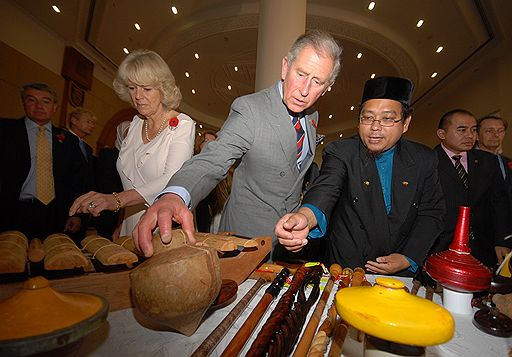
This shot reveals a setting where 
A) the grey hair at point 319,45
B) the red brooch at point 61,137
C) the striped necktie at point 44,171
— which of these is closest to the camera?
the grey hair at point 319,45

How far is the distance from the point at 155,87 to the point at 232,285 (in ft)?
4.75

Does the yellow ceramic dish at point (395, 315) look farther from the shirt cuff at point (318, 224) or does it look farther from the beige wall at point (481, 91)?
the beige wall at point (481, 91)

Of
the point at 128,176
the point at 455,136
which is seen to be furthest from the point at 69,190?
the point at 455,136

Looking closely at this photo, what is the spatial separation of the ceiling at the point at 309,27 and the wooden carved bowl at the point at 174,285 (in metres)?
6.70

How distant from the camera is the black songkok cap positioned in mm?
1679

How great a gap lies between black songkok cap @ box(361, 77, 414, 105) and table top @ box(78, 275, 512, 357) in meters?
1.24

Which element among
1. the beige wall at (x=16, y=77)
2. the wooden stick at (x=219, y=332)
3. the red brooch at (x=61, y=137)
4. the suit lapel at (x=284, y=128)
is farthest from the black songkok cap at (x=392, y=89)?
the beige wall at (x=16, y=77)

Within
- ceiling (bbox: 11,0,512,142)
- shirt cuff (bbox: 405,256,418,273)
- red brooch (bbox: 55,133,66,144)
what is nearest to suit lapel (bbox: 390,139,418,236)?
shirt cuff (bbox: 405,256,418,273)

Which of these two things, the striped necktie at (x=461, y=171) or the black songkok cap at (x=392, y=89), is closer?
the black songkok cap at (x=392, y=89)

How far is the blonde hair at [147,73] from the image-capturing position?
1829 millimetres

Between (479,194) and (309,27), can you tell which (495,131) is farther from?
(309,27)

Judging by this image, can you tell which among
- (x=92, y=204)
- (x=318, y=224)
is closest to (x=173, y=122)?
(x=92, y=204)

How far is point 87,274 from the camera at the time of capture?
81 centimetres

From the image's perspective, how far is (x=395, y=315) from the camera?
437mm
